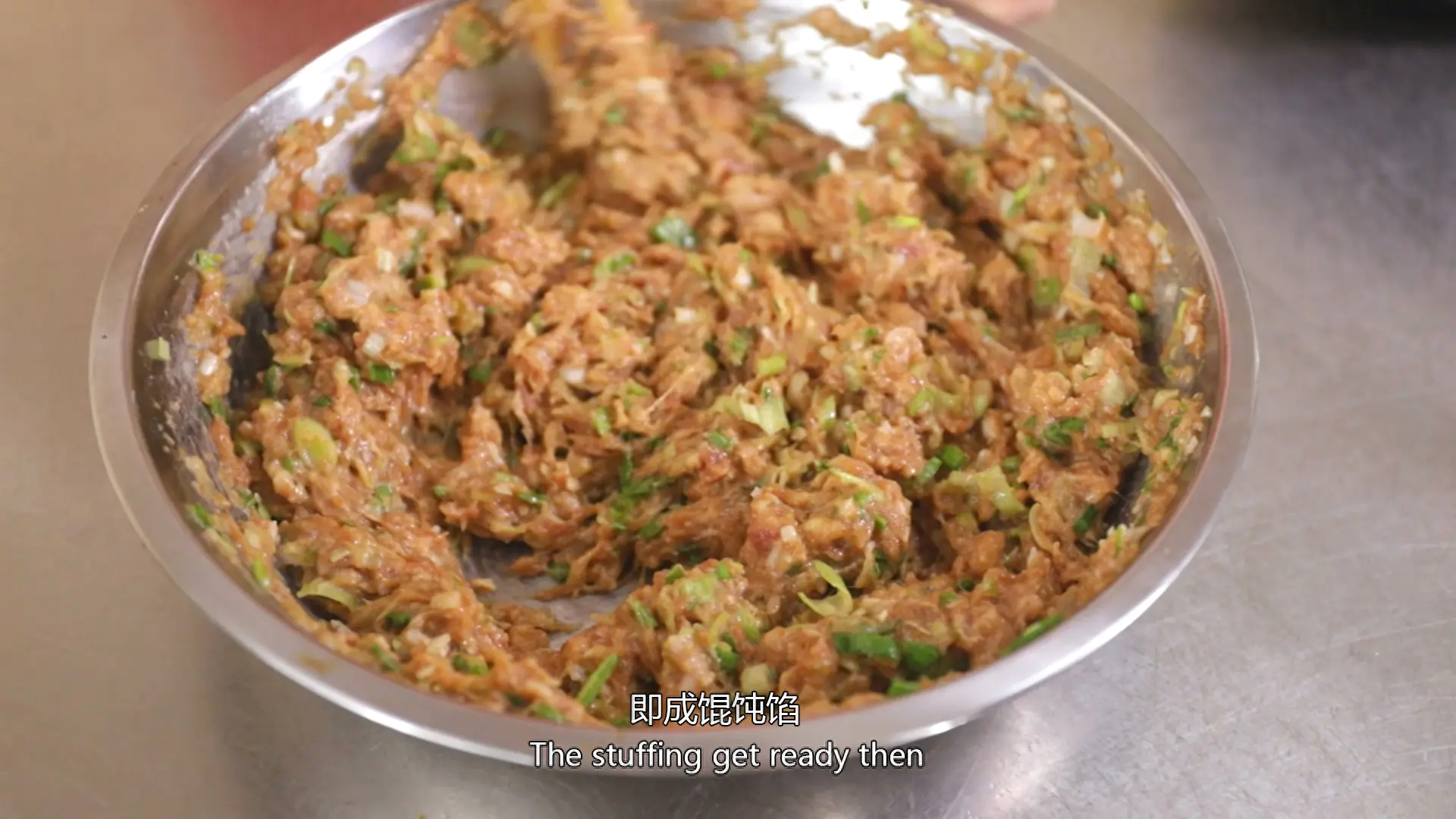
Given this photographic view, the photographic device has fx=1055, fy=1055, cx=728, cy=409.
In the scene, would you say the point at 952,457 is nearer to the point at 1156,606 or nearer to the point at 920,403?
the point at 920,403

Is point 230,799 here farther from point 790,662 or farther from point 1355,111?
point 1355,111

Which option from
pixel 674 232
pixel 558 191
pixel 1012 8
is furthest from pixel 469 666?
pixel 1012 8

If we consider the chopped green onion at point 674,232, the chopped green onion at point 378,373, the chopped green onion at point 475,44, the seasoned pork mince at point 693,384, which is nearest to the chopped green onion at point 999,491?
the seasoned pork mince at point 693,384

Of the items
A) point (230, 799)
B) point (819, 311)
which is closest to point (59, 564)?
point (230, 799)

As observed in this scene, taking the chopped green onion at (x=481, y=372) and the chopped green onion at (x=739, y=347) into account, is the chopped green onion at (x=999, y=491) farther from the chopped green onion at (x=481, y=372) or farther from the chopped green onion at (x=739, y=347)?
the chopped green onion at (x=481, y=372)

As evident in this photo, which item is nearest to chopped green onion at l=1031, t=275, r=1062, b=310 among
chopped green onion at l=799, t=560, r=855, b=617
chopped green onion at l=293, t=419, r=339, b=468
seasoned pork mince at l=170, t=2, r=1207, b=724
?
seasoned pork mince at l=170, t=2, r=1207, b=724
